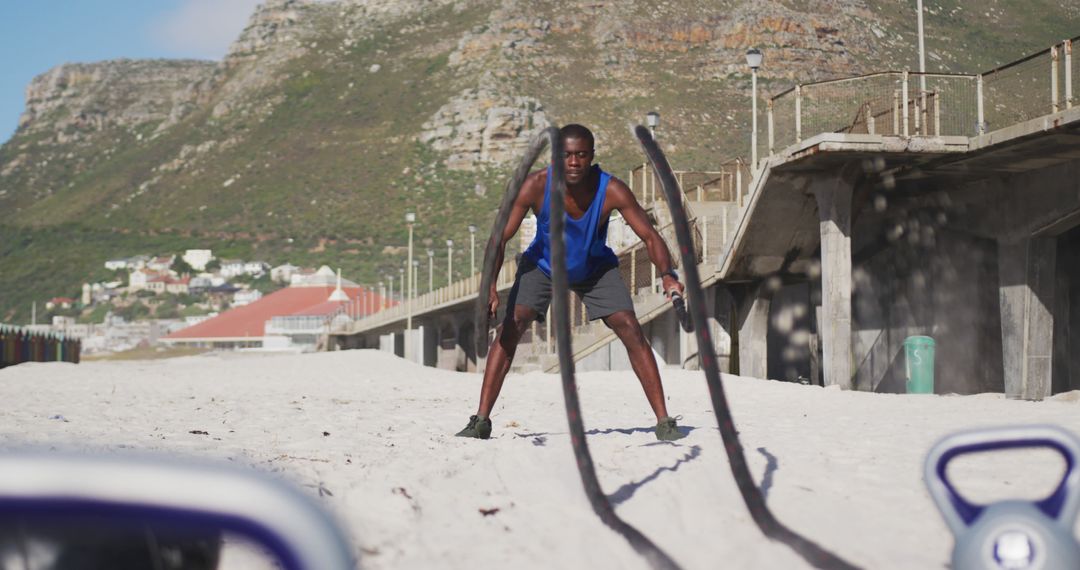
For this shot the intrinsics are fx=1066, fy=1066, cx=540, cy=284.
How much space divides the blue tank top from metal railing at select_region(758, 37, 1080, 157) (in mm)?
10709

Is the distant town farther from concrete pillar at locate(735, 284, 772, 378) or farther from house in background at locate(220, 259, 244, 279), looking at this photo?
concrete pillar at locate(735, 284, 772, 378)

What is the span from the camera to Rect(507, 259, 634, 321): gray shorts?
21.6ft

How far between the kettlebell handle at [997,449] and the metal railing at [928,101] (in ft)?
42.1

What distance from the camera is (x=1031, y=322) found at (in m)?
17.0

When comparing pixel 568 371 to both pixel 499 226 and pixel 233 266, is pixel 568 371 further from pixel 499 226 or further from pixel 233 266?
pixel 233 266

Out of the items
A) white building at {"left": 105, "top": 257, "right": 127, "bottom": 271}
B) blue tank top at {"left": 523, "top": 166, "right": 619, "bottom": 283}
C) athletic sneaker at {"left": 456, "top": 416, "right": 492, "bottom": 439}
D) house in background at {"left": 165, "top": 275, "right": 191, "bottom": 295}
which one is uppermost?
white building at {"left": 105, "top": 257, "right": 127, "bottom": 271}

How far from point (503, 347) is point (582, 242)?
3.31 feet

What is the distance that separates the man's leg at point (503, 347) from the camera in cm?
667

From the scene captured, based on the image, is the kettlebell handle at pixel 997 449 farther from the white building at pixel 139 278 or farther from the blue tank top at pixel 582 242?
the white building at pixel 139 278

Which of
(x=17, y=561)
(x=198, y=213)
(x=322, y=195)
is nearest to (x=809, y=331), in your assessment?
(x=17, y=561)

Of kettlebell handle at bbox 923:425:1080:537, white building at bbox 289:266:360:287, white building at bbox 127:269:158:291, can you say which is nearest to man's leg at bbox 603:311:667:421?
kettlebell handle at bbox 923:425:1080:537

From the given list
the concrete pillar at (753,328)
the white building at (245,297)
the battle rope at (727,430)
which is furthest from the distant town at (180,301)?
the battle rope at (727,430)

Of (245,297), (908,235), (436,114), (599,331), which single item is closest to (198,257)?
(245,297)

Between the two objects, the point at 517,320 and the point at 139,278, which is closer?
the point at 517,320
